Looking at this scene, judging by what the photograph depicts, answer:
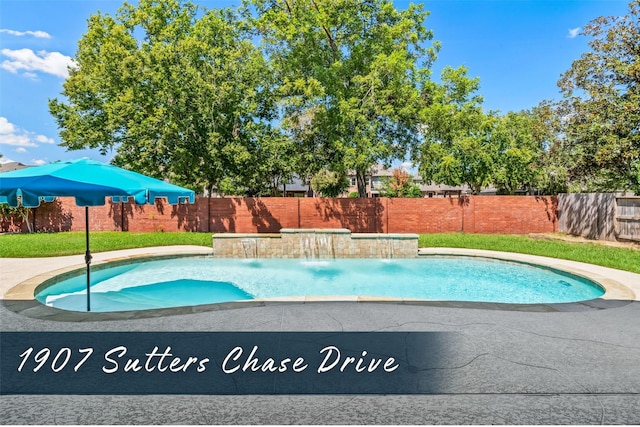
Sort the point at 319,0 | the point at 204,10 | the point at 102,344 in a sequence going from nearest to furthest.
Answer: the point at 102,344 → the point at 319,0 → the point at 204,10

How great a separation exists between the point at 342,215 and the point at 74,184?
15.1 metres

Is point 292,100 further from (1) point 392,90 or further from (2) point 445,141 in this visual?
(2) point 445,141

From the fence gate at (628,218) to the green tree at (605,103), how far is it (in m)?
1.82

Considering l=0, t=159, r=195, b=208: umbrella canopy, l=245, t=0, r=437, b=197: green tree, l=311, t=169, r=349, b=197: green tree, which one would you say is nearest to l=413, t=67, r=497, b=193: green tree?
l=245, t=0, r=437, b=197: green tree

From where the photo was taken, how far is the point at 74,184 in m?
5.03

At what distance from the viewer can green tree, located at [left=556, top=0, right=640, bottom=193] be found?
1534cm

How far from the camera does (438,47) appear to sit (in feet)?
69.9

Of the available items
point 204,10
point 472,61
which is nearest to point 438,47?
→ point 472,61

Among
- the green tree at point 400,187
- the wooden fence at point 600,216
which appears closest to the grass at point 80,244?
the wooden fence at point 600,216

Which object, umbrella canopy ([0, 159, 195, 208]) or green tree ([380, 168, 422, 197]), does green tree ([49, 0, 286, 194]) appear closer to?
umbrella canopy ([0, 159, 195, 208])

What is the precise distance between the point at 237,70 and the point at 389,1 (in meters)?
8.66

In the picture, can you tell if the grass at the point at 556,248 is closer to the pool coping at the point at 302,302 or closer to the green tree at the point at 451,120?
the pool coping at the point at 302,302

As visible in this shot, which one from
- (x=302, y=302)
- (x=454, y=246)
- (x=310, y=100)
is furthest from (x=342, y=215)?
(x=302, y=302)

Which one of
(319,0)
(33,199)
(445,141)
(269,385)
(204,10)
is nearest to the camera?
(269,385)
